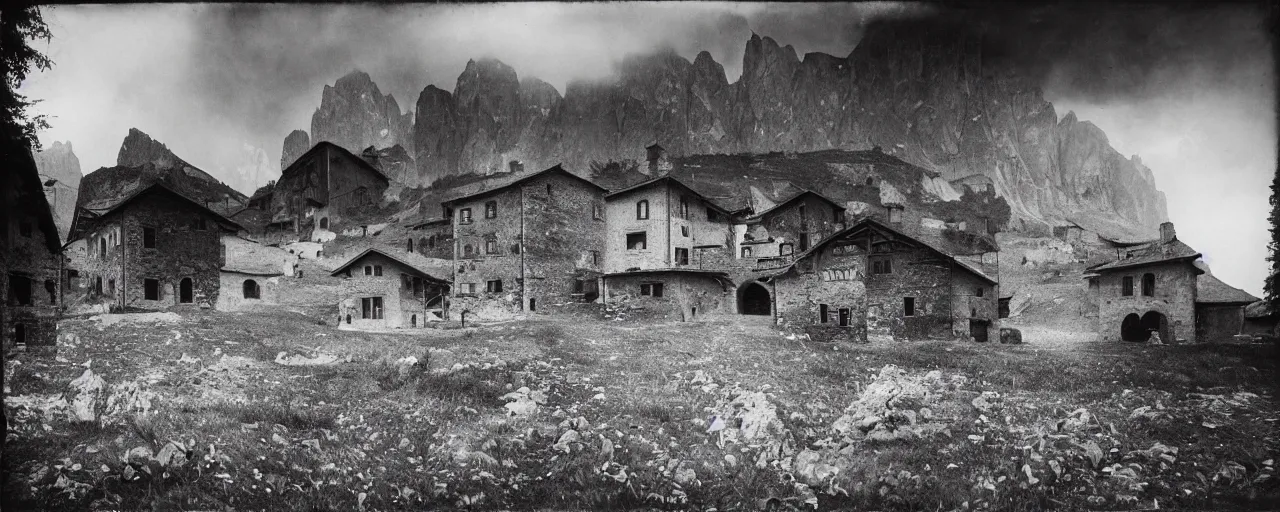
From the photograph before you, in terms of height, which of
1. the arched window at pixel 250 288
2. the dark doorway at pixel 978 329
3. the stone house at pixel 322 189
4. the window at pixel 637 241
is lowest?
the dark doorway at pixel 978 329

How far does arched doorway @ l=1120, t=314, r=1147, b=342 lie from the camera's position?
8328 millimetres

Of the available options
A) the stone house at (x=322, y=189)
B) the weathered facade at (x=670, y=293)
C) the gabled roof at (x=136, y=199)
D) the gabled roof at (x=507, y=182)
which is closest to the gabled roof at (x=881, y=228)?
the weathered facade at (x=670, y=293)

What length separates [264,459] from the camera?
191 inches

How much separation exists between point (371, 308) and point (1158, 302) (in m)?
15.7

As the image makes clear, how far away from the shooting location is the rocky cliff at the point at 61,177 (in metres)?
5.38

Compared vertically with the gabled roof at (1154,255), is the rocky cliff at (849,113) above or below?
above

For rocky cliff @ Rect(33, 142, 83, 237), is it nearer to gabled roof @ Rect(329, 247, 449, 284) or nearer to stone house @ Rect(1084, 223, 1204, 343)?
gabled roof @ Rect(329, 247, 449, 284)

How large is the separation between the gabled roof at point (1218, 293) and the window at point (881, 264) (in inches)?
179

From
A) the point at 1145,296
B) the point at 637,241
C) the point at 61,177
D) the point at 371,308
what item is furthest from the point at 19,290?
the point at 1145,296

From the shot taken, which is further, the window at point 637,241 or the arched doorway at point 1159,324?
the window at point 637,241

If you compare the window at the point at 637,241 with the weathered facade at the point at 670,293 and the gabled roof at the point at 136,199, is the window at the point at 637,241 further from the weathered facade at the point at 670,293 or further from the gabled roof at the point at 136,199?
the gabled roof at the point at 136,199

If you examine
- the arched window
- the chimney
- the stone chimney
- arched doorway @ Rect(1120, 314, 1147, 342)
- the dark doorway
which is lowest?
the dark doorway

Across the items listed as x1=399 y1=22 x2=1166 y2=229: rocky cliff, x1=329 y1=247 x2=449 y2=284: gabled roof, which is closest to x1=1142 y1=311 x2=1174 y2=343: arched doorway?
x1=399 y1=22 x2=1166 y2=229: rocky cliff

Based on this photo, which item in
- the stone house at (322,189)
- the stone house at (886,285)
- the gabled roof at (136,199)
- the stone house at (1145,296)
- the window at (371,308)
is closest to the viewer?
the gabled roof at (136,199)
